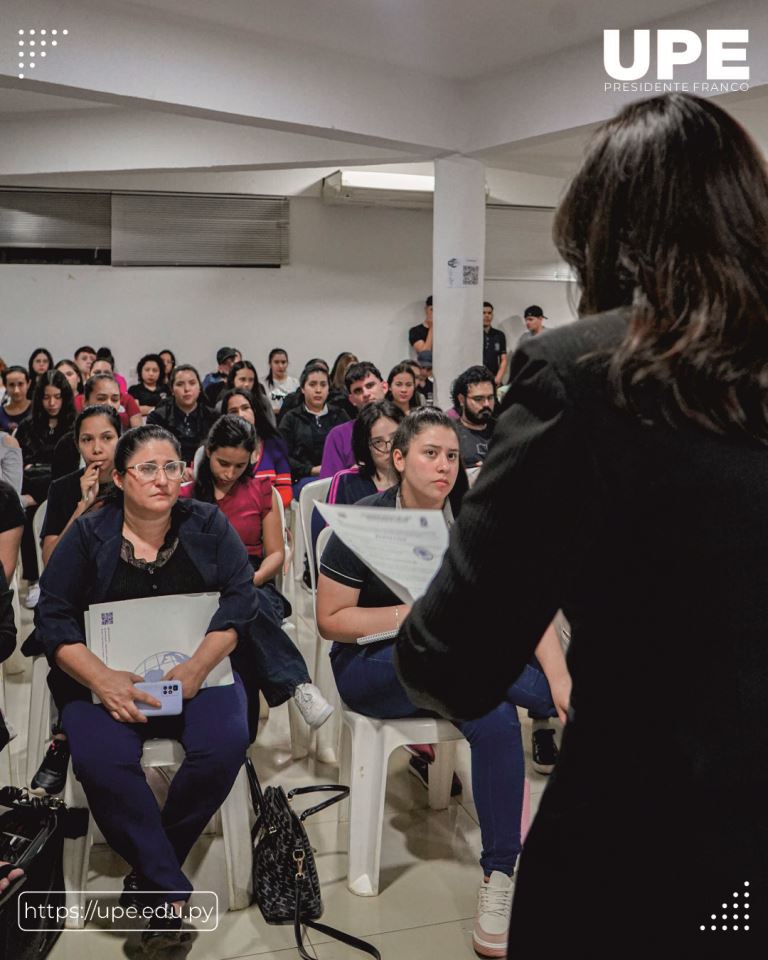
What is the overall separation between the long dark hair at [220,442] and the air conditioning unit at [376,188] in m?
6.67

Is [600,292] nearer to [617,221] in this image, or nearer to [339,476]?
[617,221]

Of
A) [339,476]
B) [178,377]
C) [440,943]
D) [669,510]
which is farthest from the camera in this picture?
[178,377]

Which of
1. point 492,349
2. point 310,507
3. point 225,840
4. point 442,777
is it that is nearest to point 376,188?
point 492,349

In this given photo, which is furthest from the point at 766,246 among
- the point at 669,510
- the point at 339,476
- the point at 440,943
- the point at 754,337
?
the point at 339,476

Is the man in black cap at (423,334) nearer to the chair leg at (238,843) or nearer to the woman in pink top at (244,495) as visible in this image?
the woman in pink top at (244,495)

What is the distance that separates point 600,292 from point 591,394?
0.34 ft

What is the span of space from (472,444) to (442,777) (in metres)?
2.04

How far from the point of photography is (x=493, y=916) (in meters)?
2.04

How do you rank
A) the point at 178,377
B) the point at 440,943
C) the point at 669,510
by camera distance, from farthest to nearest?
the point at 178,377, the point at 440,943, the point at 669,510

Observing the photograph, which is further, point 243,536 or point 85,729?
point 243,536

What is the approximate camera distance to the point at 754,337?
0.65m

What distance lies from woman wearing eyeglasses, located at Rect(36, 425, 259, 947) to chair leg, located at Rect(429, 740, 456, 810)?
0.62 metres

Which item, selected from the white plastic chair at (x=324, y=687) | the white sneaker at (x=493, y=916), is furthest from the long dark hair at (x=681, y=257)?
the white plastic chair at (x=324, y=687)

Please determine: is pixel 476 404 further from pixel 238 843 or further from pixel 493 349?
pixel 493 349
